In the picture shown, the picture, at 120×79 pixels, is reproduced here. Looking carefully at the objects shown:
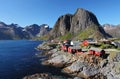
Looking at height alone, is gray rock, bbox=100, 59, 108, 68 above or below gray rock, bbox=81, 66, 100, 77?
above

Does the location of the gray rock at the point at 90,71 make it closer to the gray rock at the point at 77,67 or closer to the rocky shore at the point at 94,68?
the rocky shore at the point at 94,68

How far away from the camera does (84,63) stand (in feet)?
281

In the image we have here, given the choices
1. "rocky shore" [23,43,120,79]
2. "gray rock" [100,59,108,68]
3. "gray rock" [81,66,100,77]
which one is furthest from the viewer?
"gray rock" [100,59,108,68]

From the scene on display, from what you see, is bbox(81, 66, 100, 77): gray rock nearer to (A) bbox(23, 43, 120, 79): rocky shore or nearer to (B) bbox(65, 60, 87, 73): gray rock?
(A) bbox(23, 43, 120, 79): rocky shore

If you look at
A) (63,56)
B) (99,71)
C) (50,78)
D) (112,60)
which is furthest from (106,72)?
(63,56)

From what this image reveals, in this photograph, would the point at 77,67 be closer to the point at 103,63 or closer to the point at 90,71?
the point at 90,71

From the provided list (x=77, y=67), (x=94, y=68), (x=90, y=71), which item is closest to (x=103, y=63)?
(x=94, y=68)

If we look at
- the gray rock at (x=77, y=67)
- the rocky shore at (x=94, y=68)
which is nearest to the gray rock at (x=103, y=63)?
the rocky shore at (x=94, y=68)

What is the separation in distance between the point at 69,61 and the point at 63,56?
330 inches

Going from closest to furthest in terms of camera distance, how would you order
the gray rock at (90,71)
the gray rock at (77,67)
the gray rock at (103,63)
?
the gray rock at (90,71), the gray rock at (103,63), the gray rock at (77,67)

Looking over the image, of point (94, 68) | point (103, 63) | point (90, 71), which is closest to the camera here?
point (90, 71)

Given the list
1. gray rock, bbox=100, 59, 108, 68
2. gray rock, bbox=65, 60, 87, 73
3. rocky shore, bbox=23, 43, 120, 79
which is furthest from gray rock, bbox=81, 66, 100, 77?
gray rock, bbox=100, 59, 108, 68

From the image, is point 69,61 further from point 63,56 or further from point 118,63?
point 118,63

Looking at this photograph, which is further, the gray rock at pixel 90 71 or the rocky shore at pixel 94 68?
the gray rock at pixel 90 71
